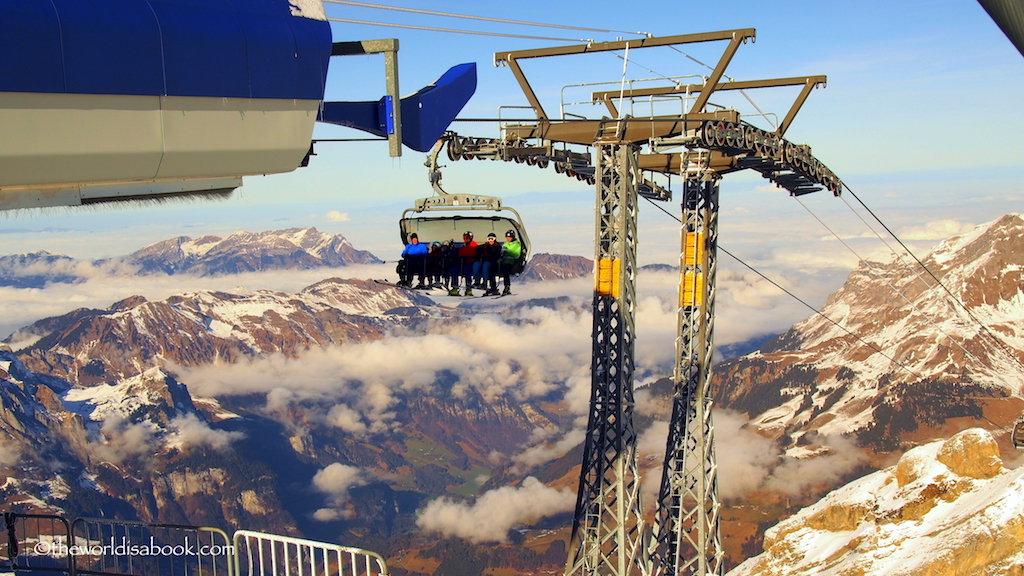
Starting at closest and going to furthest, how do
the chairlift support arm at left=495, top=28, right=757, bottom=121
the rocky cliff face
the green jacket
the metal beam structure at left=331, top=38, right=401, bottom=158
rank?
the metal beam structure at left=331, top=38, right=401, bottom=158
the green jacket
the chairlift support arm at left=495, top=28, right=757, bottom=121
the rocky cliff face

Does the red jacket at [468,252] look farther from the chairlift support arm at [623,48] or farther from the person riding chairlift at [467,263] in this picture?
the chairlift support arm at [623,48]

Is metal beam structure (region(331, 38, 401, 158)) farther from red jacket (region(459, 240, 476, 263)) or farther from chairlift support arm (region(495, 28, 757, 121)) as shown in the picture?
chairlift support arm (region(495, 28, 757, 121))

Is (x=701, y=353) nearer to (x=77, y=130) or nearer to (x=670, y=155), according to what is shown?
(x=670, y=155)

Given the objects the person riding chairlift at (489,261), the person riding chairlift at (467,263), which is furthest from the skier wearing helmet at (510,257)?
the person riding chairlift at (467,263)

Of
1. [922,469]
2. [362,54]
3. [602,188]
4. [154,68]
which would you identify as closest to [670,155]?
[602,188]

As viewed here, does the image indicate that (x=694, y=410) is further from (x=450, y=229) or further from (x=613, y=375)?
(x=450, y=229)

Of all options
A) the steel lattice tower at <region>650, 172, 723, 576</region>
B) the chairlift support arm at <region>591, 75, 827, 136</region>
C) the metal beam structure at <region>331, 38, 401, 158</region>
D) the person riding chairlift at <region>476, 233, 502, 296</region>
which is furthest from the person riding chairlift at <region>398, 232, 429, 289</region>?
the chairlift support arm at <region>591, 75, 827, 136</region>
